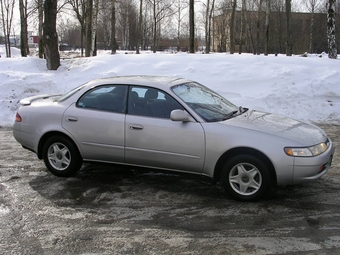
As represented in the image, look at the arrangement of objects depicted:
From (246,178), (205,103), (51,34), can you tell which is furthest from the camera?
(51,34)

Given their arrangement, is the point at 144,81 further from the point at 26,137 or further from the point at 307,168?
the point at 307,168

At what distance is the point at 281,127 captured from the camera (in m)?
4.46

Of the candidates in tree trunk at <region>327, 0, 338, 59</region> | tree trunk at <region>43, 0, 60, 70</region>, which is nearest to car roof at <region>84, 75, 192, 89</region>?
tree trunk at <region>43, 0, 60, 70</region>

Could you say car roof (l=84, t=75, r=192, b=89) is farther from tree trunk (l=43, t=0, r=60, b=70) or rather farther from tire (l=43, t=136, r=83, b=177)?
tree trunk (l=43, t=0, r=60, b=70)

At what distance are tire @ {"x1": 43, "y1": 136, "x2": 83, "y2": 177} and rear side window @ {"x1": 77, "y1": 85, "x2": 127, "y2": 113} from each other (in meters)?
0.61

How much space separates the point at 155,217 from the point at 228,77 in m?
8.79

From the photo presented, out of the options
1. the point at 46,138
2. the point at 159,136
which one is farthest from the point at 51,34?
the point at 159,136

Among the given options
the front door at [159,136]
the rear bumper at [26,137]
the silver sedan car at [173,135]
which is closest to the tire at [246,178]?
the silver sedan car at [173,135]

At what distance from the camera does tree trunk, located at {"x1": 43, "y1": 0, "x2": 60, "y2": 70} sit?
1324 centimetres

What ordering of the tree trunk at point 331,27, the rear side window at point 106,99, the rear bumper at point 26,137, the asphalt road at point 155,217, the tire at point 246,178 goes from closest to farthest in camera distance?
the asphalt road at point 155,217
the tire at point 246,178
the rear side window at point 106,99
the rear bumper at point 26,137
the tree trunk at point 331,27

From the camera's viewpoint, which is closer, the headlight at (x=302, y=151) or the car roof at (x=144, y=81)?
the headlight at (x=302, y=151)

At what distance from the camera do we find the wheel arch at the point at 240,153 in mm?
4145

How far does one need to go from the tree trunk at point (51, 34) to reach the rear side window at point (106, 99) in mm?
9428

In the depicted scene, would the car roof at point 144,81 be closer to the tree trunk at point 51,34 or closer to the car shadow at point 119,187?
the car shadow at point 119,187
